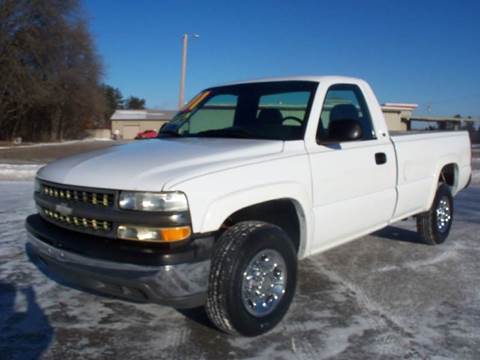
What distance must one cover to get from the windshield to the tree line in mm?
38140

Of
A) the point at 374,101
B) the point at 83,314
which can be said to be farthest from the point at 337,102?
the point at 83,314

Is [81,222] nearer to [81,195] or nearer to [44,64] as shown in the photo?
[81,195]

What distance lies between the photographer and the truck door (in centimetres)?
386

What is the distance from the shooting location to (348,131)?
391 centimetres

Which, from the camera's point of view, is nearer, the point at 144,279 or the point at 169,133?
the point at 144,279

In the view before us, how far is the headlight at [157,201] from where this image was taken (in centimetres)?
287

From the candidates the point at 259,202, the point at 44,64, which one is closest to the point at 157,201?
the point at 259,202

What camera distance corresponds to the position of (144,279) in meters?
2.81

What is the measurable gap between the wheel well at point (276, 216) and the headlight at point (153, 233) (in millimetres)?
621

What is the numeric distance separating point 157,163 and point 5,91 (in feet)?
135

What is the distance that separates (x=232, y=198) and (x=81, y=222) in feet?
3.28

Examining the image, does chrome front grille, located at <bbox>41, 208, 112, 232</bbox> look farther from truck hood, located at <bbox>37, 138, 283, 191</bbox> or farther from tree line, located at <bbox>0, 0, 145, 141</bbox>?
tree line, located at <bbox>0, 0, 145, 141</bbox>

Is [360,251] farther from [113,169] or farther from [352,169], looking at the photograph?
[113,169]

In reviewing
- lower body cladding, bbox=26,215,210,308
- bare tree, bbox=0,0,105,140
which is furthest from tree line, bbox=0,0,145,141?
lower body cladding, bbox=26,215,210,308
